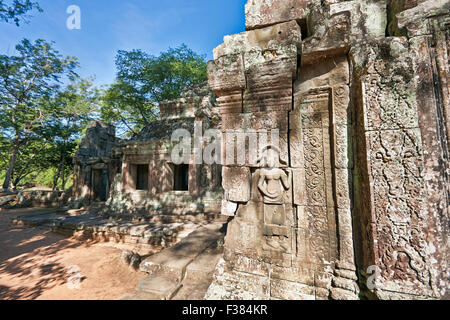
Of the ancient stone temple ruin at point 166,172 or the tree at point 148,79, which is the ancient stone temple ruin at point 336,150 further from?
the tree at point 148,79

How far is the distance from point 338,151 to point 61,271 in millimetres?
6288

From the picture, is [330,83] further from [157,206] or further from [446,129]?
[157,206]

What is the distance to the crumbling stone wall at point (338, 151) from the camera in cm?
161

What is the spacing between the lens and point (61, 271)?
439 cm

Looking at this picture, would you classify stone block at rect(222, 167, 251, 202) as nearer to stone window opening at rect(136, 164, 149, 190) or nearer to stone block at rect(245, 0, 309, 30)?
stone block at rect(245, 0, 309, 30)

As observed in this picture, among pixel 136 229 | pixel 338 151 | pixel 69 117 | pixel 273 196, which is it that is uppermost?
pixel 69 117

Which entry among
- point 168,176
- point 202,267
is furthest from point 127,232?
point 202,267

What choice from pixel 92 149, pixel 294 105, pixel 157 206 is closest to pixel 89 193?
pixel 92 149

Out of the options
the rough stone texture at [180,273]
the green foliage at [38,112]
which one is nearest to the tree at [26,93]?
the green foliage at [38,112]

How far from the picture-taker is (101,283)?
396 cm

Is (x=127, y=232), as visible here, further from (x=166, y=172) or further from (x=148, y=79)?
(x=148, y=79)

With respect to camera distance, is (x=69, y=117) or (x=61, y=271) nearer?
(x=61, y=271)

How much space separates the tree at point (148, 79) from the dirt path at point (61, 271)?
14.8 m
